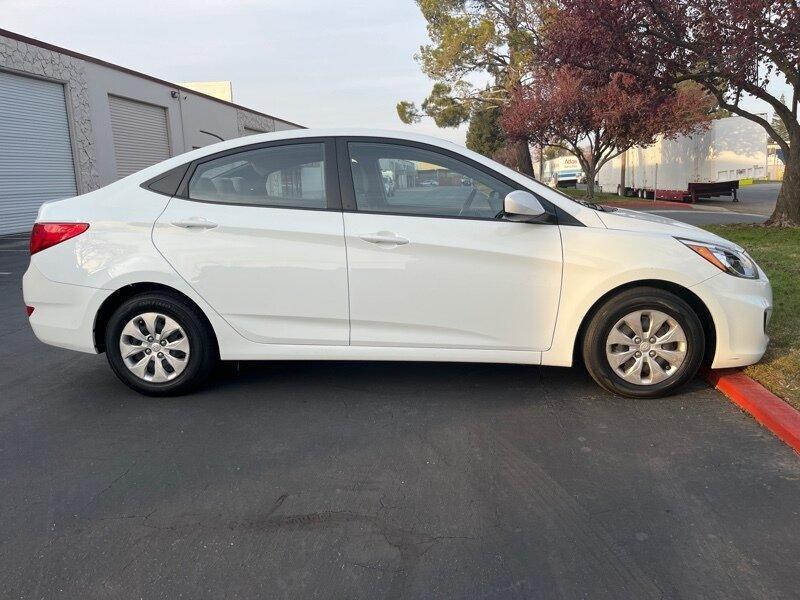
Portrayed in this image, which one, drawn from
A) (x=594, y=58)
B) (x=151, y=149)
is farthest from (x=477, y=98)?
(x=594, y=58)

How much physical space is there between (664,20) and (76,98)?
16536mm

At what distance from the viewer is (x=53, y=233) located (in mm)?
4137

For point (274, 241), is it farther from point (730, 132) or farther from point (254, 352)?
point (730, 132)

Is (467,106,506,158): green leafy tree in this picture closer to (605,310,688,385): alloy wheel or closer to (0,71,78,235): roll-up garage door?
(0,71,78,235): roll-up garage door

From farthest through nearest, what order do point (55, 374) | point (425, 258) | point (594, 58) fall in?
point (594, 58) < point (55, 374) < point (425, 258)

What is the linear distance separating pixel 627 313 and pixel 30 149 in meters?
18.1

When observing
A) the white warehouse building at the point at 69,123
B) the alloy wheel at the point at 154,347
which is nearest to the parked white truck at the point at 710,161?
the white warehouse building at the point at 69,123

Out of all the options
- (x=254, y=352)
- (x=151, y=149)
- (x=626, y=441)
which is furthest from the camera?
(x=151, y=149)

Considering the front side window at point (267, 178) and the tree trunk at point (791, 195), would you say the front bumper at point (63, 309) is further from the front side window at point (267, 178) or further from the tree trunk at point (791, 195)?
the tree trunk at point (791, 195)

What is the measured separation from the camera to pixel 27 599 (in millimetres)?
2264

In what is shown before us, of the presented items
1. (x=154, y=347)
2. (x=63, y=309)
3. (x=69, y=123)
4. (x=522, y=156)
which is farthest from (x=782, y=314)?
(x=522, y=156)

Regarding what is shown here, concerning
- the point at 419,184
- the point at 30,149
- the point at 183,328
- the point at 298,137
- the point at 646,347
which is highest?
the point at 30,149

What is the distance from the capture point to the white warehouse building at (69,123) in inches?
646

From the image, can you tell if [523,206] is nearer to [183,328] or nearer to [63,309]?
[183,328]
